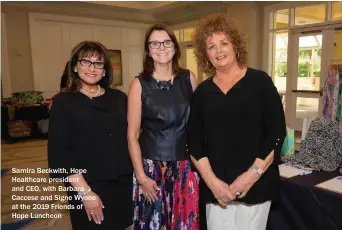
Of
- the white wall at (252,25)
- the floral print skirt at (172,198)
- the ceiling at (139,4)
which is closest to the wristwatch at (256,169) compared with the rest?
the floral print skirt at (172,198)

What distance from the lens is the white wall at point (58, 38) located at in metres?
8.03

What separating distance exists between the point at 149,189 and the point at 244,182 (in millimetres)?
484

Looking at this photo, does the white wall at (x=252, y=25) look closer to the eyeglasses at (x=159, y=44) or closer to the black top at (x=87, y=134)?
the eyeglasses at (x=159, y=44)

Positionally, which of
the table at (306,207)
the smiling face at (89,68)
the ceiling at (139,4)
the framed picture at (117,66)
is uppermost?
the ceiling at (139,4)

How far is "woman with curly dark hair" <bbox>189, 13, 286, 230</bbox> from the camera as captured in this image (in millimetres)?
1340

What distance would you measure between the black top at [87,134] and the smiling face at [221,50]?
1.78 feet

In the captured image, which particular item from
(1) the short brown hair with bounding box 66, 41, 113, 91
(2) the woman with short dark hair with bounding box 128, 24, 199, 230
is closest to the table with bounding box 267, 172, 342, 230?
(2) the woman with short dark hair with bounding box 128, 24, 199, 230

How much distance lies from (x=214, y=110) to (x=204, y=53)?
1.03 ft

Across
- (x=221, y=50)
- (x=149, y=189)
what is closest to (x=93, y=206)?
(x=149, y=189)

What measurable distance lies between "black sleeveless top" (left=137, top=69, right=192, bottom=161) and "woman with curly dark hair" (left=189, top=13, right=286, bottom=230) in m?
0.10

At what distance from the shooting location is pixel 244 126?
134 cm

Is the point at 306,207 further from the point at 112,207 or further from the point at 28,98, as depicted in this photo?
the point at 28,98

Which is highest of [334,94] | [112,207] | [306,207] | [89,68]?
[89,68]

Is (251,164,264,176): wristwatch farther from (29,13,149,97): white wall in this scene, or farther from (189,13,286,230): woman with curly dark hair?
(29,13,149,97): white wall
